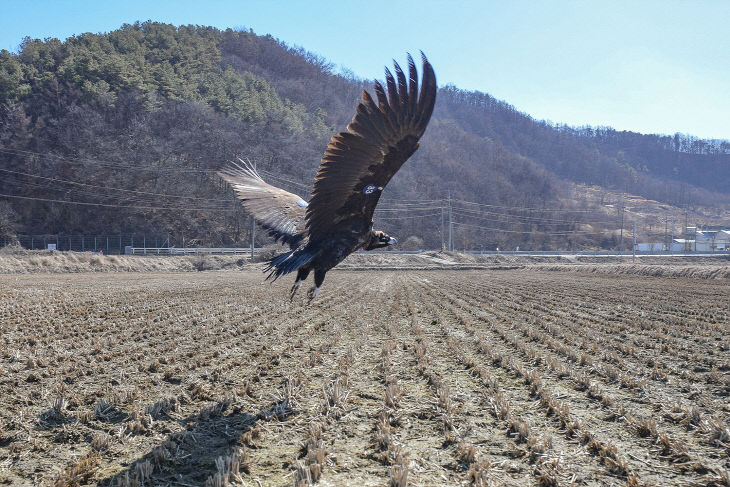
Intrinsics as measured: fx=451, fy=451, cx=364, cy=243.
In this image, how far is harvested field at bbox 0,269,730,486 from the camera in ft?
9.95

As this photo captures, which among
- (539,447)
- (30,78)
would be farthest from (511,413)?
(30,78)

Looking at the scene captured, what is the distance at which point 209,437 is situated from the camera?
3561 millimetres

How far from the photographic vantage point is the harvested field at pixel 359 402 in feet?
9.95

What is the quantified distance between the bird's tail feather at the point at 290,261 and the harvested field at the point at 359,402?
1.19 m

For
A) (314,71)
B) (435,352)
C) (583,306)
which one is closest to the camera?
(435,352)

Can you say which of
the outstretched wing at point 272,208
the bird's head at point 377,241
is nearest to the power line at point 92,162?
the outstretched wing at point 272,208

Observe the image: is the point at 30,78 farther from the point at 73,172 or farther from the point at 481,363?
the point at 481,363

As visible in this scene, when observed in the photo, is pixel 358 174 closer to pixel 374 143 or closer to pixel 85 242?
pixel 374 143

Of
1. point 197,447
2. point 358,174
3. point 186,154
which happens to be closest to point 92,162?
point 186,154

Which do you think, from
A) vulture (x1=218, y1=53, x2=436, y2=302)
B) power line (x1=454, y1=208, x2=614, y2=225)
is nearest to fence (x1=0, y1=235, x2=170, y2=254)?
vulture (x1=218, y1=53, x2=436, y2=302)

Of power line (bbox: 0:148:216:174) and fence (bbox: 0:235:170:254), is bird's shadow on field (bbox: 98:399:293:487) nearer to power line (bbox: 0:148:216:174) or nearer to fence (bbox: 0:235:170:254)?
fence (bbox: 0:235:170:254)

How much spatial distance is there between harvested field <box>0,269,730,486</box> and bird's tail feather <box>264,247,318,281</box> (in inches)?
47.0

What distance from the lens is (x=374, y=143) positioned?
15.4ft

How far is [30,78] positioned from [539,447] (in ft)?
232
